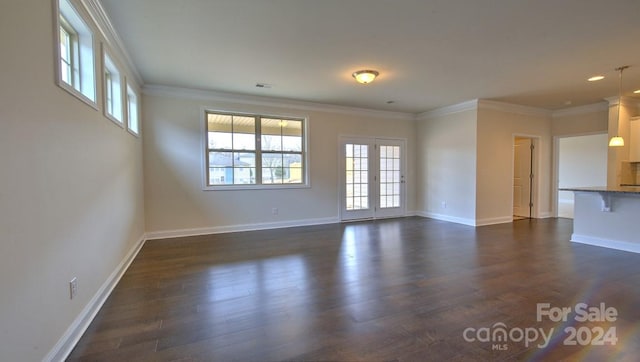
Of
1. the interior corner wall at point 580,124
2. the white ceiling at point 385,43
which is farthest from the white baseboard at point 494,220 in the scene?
the white ceiling at point 385,43

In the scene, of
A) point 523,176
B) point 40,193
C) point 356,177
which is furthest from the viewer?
point 523,176

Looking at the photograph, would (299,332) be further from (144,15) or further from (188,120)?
(188,120)

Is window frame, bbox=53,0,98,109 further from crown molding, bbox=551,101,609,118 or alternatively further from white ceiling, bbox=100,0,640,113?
crown molding, bbox=551,101,609,118

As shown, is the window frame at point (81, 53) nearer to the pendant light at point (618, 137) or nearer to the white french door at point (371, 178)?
the white french door at point (371, 178)

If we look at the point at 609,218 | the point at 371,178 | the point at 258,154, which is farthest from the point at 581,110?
the point at 258,154

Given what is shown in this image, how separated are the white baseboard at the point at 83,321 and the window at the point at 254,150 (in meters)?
2.60

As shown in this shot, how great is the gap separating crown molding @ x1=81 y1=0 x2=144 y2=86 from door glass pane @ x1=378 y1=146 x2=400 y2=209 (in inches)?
211

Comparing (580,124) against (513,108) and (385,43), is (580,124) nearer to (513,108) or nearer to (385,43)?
(513,108)

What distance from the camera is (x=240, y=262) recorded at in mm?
3896

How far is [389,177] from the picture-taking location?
24.4 ft

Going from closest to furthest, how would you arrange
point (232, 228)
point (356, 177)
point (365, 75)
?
1. point (365, 75)
2. point (232, 228)
3. point (356, 177)

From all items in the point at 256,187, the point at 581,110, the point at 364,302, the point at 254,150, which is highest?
the point at 581,110

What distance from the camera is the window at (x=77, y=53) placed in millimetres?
2395

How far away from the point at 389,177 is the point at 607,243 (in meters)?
4.01
